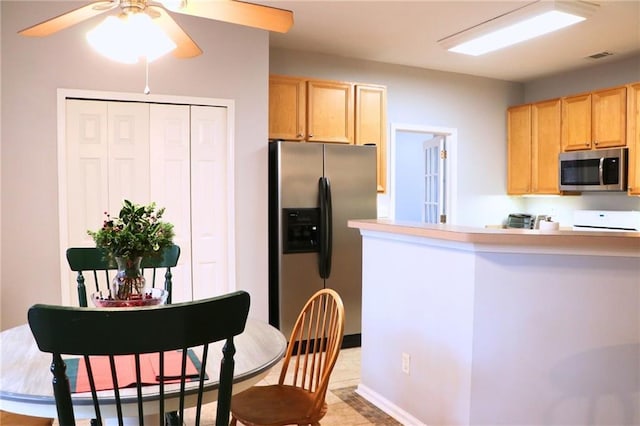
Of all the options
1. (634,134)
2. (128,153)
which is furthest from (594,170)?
(128,153)

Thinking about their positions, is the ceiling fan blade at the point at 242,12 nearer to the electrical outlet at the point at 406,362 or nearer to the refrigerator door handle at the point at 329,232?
the electrical outlet at the point at 406,362

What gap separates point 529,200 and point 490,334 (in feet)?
13.7

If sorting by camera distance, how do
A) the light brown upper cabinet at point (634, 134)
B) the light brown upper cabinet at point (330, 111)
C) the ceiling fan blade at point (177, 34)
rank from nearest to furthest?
the ceiling fan blade at point (177, 34) < the light brown upper cabinet at point (330, 111) < the light brown upper cabinet at point (634, 134)

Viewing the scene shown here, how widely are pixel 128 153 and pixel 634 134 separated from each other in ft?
14.2

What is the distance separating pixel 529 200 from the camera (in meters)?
6.04

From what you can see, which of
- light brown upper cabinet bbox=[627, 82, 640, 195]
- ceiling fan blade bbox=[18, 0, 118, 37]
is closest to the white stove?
light brown upper cabinet bbox=[627, 82, 640, 195]

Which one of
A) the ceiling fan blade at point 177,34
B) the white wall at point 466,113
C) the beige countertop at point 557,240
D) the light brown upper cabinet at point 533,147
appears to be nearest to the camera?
the ceiling fan blade at point 177,34

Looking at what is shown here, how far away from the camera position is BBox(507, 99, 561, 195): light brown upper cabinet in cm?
538

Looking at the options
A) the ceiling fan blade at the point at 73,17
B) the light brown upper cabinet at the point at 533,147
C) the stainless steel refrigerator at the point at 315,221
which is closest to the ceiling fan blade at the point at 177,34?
the ceiling fan blade at the point at 73,17

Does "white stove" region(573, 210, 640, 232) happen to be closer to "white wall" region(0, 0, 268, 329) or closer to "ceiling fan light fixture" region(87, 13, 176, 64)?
"white wall" region(0, 0, 268, 329)

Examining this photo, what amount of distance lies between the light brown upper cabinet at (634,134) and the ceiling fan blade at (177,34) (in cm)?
408

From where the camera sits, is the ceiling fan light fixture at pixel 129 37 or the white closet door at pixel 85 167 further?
Result: the white closet door at pixel 85 167

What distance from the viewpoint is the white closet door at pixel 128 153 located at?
3.52 metres

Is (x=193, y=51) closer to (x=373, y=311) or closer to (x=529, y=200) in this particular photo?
(x=373, y=311)
